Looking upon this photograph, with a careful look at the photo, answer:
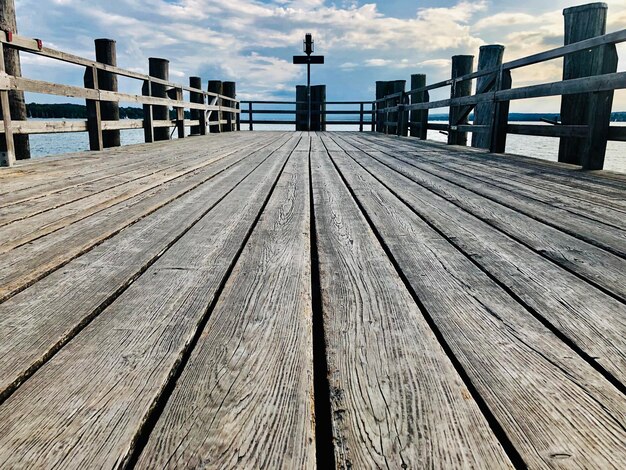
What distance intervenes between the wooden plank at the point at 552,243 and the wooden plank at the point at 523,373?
1.20ft

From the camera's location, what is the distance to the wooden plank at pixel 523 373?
0.79m

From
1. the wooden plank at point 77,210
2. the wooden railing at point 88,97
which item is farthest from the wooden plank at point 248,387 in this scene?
the wooden railing at point 88,97

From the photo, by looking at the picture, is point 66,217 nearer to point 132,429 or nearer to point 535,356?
point 132,429

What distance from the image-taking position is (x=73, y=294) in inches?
54.9

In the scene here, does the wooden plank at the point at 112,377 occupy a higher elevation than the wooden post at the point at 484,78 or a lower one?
lower

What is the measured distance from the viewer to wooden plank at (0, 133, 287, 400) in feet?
3.47

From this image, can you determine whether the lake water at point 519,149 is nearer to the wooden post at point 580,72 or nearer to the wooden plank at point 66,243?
the wooden post at point 580,72

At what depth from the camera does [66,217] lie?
236cm

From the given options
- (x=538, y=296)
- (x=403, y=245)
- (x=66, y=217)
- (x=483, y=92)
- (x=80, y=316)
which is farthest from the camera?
(x=483, y=92)

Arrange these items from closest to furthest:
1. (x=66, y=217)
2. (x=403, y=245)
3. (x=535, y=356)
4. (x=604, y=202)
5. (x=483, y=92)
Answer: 1. (x=535, y=356)
2. (x=403, y=245)
3. (x=66, y=217)
4. (x=604, y=202)
5. (x=483, y=92)

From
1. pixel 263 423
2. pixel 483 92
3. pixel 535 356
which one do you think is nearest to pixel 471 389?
pixel 535 356

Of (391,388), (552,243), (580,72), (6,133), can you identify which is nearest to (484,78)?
(580,72)

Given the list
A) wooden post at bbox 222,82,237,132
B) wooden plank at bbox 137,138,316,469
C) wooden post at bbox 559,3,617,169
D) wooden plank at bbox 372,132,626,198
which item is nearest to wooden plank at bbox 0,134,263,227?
wooden plank at bbox 137,138,316,469

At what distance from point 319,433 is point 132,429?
306 mm
